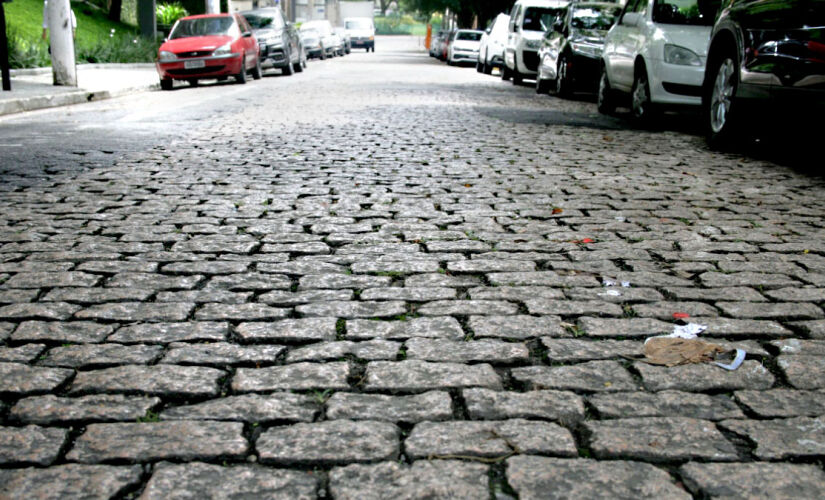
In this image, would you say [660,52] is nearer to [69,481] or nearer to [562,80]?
[562,80]

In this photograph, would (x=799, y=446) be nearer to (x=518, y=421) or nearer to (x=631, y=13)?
(x=518, y=421)

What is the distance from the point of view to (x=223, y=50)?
19.4 meters

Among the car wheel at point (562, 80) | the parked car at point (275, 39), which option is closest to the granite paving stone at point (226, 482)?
the car wheel at point (562, 80)

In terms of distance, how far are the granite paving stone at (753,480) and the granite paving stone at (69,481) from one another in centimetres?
146

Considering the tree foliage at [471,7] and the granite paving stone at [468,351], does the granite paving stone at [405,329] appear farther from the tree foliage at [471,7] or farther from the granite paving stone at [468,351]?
the tree foliage at [471,7]

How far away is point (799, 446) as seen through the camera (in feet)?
8.06

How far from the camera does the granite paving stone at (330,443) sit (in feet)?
7.73

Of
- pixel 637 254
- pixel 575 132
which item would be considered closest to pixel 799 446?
pixel 637 254

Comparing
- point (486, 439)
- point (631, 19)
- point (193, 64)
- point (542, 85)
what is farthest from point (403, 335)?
point (193, 64)

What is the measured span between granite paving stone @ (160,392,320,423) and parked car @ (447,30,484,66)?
32810mm

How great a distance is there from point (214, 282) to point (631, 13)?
10010mm

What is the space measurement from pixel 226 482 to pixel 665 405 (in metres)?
1.38

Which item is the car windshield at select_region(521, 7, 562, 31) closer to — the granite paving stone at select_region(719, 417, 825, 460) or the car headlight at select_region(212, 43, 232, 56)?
the car headlight at select_region(212, 43, 232, 56)

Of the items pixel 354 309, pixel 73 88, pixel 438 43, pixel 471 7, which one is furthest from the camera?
pixel 471 7
